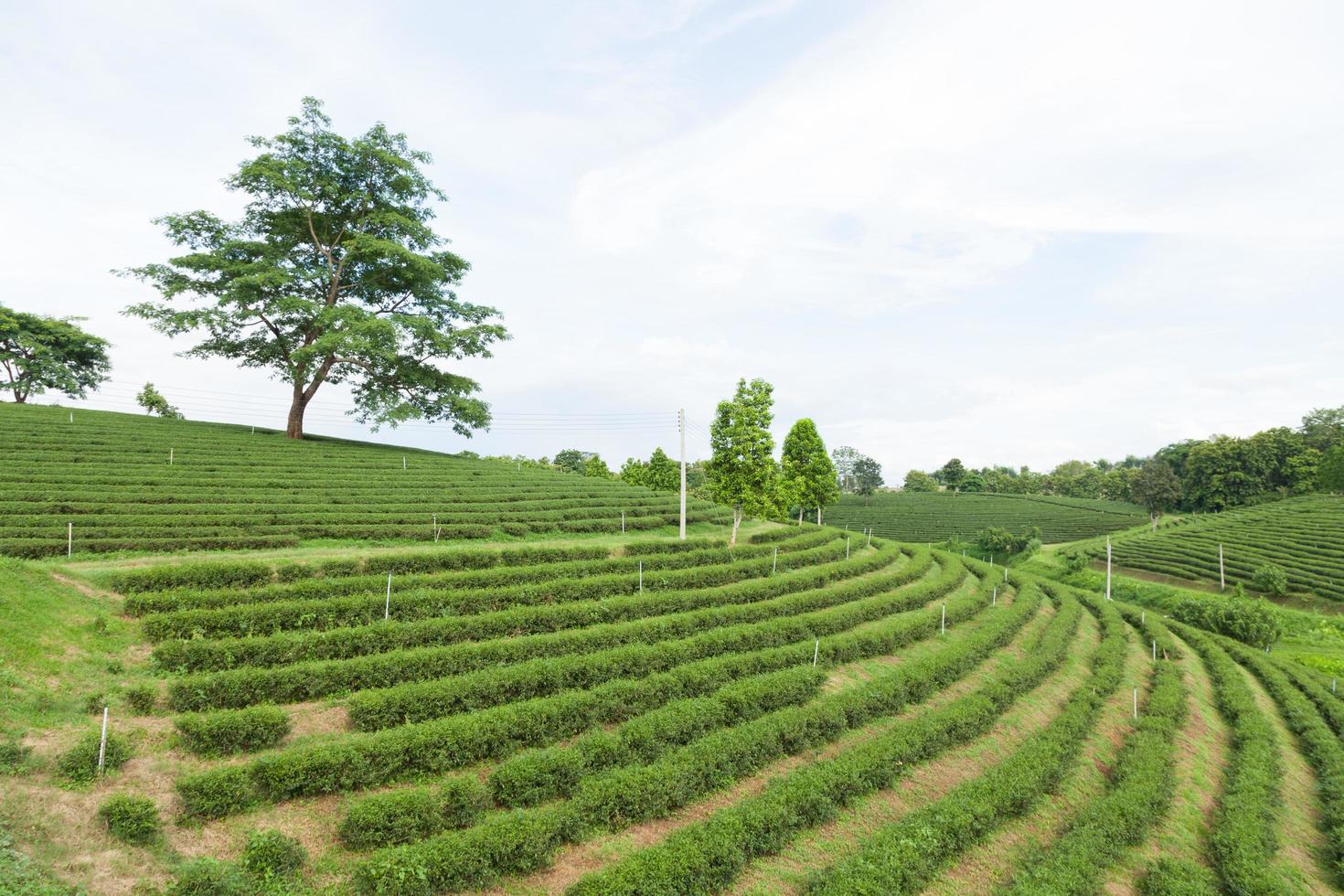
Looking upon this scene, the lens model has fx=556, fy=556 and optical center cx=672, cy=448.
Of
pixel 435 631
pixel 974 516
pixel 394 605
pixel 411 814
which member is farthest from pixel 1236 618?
pixel 974 516

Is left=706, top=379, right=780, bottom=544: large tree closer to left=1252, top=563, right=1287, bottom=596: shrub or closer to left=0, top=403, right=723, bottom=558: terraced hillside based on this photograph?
left=0, top=403, right=723, bottom=558: terraced hillside

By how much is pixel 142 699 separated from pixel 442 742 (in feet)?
16.4

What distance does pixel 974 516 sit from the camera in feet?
242

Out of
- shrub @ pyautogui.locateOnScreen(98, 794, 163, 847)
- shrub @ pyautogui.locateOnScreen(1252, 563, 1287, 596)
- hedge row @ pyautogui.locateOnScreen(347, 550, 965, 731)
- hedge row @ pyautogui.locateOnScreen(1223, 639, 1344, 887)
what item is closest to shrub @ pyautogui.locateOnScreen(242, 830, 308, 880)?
shrub @ pyautogui.locateOnScreen(98, 794, 163, 847)

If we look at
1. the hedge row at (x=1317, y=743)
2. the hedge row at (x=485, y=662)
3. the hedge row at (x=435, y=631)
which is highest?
the hedge row at (x=435, y=631)

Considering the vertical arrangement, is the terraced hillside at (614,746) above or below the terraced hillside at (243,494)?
below

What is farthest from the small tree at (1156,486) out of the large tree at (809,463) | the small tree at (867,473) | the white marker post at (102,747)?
the white marker post at (102,747)

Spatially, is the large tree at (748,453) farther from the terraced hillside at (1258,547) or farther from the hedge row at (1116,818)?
the terraced hillside at (1258,547)

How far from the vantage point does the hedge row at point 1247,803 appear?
8727 millimetres

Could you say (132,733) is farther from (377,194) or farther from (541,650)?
(377,194)

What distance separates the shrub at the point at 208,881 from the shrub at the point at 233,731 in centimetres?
255

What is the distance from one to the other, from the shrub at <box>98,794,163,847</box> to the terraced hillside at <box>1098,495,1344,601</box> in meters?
50.8

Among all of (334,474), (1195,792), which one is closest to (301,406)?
(334,474)

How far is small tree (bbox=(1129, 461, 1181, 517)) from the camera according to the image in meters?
64.8
